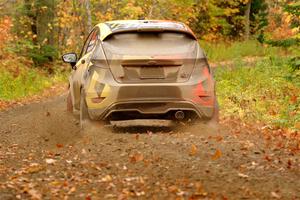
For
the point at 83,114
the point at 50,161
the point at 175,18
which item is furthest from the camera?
the point at 175,18

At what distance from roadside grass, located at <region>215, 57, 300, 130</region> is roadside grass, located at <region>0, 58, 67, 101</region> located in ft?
20.7

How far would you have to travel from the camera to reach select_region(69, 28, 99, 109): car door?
994cm

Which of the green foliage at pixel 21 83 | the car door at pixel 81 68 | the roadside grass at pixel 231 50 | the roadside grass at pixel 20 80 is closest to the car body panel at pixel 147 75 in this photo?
the car door at pixel 81 68

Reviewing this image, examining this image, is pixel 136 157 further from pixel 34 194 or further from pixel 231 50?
pixel 231 50

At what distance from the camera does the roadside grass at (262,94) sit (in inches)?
494

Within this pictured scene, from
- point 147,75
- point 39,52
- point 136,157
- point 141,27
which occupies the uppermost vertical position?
point 141,27

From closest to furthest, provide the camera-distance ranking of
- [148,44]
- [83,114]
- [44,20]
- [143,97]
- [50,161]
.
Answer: [50,161]
[143,97]
[148,44]
[83,114]
[44,20]

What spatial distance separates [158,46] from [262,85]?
7554mm

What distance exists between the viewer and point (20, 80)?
827 inches

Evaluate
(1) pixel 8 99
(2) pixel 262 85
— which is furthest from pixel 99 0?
(2) pixel 262 85

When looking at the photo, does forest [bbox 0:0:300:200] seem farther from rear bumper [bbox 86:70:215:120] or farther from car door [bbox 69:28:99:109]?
car door [bbox 69:28:99:109]

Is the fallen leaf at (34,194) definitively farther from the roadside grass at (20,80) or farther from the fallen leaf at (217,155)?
the roadside grass at (20,80)

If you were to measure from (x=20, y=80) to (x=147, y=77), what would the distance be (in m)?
12.7

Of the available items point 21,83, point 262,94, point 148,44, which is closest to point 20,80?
point 21,83
